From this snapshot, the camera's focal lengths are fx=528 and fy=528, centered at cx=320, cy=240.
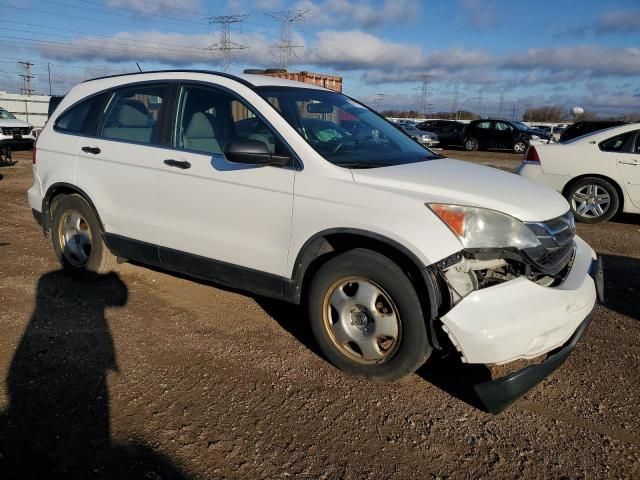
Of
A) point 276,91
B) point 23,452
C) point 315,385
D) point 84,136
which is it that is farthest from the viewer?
point 84,136

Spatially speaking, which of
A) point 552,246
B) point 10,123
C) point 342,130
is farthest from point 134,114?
point 10,123

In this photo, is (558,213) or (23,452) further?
(558,213)

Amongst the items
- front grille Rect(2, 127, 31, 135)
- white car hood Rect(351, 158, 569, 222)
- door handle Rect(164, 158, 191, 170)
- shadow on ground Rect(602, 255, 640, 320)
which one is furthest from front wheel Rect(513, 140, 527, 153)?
door handle Rect(164, 158, 191, 170)

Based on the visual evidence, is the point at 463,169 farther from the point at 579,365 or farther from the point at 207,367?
the point at 207,367

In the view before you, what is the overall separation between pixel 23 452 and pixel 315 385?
158 centimetres

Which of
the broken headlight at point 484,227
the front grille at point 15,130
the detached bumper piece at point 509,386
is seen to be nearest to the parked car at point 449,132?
the front grille at point 15,130

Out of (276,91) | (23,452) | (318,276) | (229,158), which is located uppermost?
(276,91)

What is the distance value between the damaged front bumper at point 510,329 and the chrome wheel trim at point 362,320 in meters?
0.43

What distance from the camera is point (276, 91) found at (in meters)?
3.91

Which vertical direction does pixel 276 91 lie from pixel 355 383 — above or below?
above

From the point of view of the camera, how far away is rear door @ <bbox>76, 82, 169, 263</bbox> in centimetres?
412

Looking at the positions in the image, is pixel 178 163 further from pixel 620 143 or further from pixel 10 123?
pixel 10 123

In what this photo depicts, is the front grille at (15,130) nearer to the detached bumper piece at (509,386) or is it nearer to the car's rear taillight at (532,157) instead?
the car's rear taillight at (532,157)

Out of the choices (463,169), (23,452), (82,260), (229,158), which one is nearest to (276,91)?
(229,158)
